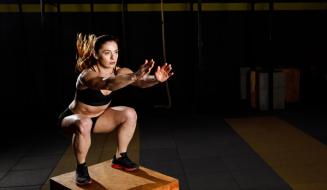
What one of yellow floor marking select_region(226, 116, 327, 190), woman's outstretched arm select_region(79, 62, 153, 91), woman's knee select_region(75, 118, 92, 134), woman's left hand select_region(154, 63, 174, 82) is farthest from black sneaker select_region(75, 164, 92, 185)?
yellow floor marking select_region(226, 116, 327, 190)

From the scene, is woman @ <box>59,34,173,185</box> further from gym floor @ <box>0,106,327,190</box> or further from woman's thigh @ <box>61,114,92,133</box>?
gym floor @ <box>0,106,327,190</box>

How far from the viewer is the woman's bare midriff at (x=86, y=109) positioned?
2572 mm

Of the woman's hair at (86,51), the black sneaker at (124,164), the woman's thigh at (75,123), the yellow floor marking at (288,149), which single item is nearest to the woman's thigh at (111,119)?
the woman's thigh at (75,123)

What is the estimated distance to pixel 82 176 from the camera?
2537 mm

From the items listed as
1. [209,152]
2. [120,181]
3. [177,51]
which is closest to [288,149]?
[209,152]

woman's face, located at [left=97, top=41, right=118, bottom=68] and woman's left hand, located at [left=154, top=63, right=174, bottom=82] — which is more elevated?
woman's face, located at [left=97, top=41, right=118, bottom=68]

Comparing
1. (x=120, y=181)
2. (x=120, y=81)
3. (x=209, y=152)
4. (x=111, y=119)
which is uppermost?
(x=120, y=81)

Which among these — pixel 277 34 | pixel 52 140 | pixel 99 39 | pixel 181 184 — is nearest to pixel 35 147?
pixel 52 140

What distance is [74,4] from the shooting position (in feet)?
24.2

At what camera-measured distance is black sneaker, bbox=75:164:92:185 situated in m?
2.52

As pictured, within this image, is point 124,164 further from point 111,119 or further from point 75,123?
point 75,123

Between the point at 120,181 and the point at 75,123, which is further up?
the point at 75,123

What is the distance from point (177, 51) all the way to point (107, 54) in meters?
5.45

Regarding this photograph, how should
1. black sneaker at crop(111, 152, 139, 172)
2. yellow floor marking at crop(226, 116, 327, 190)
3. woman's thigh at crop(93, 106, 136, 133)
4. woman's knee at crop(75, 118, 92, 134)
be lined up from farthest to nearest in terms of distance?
1. yellow floor marking at crop(226, 116, 327, 190)
2. black sneaker at crop(111, 152, 139, 172)
3. woman's thigh at crop(93, 106, 136, 133)
4. woman's knee at crop(75, 118, 92, 134)
